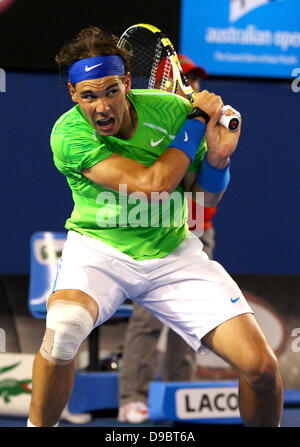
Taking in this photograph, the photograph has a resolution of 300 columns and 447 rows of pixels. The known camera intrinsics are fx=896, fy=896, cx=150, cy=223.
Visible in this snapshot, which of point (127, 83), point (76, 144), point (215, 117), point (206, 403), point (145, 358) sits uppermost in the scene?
point (127, 83)

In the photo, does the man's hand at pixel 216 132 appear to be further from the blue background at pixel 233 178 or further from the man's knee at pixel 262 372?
the blue background at pixel 233 178

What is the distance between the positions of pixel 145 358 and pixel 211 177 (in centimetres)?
172

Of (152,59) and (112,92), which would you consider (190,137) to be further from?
(152,59)

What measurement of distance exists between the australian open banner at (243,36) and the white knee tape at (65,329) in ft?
9.59

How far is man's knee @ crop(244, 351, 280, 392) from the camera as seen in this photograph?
3084mm

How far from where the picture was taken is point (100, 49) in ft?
10.8

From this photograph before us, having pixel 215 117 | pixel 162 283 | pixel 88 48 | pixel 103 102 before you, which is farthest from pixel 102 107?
pixel 162 283

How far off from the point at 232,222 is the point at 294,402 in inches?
48.8

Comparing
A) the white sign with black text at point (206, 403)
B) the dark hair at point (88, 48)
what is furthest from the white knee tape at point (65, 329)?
the white sign with black text at point (206, 403)

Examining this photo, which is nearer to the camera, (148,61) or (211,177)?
(211,177)

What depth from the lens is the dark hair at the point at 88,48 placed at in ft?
10.8

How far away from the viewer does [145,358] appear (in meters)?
4.83
